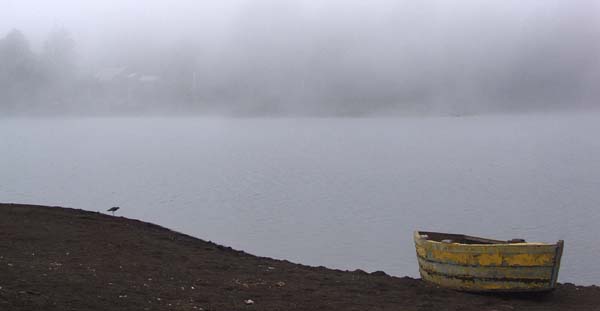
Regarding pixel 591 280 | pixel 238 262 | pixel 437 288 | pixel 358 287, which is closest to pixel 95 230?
pixel 238 262

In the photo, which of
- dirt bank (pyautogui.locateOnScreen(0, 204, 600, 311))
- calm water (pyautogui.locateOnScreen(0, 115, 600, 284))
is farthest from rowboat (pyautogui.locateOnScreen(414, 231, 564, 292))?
calm water (pyautogui.locateOnScreen(0, 115, 600, 284))

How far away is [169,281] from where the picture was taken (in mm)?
12445

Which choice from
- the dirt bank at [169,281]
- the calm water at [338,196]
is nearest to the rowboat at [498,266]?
→ the dirt bank at [169,281]

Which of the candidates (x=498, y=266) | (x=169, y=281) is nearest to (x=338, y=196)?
(x=498, y=266)

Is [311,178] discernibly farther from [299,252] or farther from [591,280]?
[591,280]

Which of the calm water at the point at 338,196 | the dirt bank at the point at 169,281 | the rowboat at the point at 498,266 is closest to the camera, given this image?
the dirt bank at the point at 169,281

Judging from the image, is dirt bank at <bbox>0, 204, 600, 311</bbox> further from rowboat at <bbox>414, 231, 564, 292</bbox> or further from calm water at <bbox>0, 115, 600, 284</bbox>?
calm water at <bbox>0, 115, 600, 284</bbox>

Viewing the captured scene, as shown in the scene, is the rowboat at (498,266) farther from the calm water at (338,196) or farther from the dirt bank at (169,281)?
the calm water at (338,196)

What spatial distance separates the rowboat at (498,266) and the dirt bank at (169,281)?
30 centimetres

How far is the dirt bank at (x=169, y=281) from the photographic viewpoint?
34.2ft

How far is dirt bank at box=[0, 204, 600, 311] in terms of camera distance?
34.2ft

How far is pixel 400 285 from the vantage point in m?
14.5

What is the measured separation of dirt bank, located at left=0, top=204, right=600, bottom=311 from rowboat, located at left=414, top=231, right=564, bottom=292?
0.97ft

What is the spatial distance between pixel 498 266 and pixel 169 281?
656 cm
